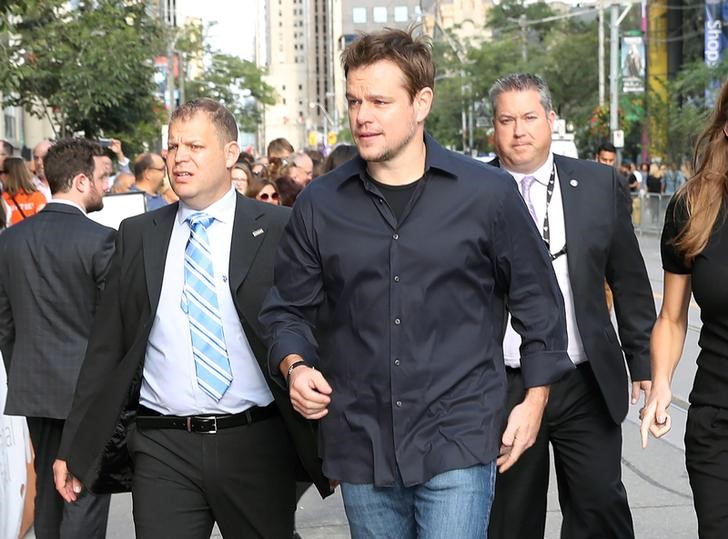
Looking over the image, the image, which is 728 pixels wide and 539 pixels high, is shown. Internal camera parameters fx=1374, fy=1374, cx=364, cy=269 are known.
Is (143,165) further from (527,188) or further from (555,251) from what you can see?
(555,251)

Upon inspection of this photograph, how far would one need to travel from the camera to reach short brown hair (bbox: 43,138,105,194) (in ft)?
20.6

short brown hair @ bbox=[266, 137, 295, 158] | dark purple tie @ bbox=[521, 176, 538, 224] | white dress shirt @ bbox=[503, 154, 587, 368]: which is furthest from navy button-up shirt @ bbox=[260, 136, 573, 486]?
short brown hair @ bbox=[266, 137, 295, 158]

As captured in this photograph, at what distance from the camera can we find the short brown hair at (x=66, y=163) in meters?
6.27

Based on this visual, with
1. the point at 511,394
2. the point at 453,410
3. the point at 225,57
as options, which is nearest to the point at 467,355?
the point at 453,410

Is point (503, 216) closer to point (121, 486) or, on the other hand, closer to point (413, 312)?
point (413, 312)

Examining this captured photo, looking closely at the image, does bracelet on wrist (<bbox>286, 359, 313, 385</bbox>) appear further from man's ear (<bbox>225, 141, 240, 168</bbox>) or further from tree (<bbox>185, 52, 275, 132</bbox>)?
tree (<bbox>185, 52, 275, 132</bbox>)

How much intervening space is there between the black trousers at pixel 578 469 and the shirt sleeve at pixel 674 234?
1.07m

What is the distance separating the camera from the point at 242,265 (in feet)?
15.1

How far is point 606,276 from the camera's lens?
216 inches

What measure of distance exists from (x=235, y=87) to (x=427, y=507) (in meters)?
69.7

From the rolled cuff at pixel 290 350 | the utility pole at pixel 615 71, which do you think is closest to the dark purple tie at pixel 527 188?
the rolled cuff at pixel 290 350

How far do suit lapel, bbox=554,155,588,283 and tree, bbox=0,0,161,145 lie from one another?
12.2 m

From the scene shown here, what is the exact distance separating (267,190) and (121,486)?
5.38 metres

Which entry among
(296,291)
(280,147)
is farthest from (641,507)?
(280,147)
